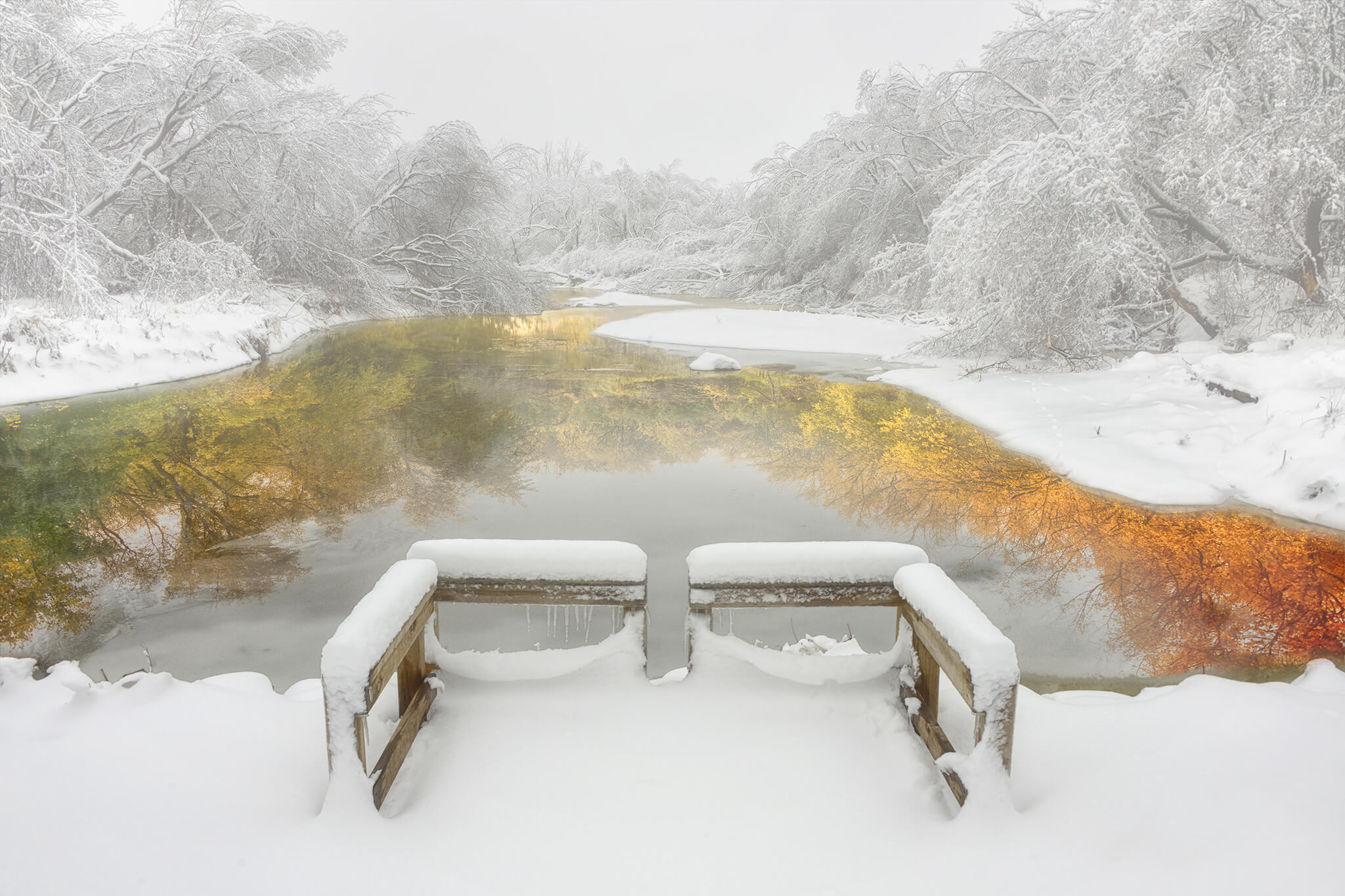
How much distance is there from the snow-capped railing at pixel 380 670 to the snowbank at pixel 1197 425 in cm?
666

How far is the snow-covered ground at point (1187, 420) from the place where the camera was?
273 inches

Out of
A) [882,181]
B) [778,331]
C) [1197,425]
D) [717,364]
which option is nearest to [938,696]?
[1197,425]

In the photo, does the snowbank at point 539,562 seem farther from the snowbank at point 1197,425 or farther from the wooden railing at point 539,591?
the snowbank at point 1197,425

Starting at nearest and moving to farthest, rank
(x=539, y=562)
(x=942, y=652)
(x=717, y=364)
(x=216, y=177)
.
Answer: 1. (x=942, y=652)
2. (x=539, y=562)
3. (x=717, y=364)
4. (x=216, y=177)

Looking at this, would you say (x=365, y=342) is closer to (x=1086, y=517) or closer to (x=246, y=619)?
(x=246, y=619)

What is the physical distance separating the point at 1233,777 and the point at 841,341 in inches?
647

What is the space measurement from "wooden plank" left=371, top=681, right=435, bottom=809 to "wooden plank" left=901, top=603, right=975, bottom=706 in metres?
1.87

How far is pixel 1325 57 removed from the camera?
10.5m

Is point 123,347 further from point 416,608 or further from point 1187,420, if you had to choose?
point 1187,420

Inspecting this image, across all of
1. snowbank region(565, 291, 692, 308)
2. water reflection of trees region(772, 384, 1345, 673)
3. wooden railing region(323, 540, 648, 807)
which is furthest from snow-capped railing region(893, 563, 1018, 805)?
snowbank region(565, 291, 692, 308)

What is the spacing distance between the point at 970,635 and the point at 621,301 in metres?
32.1

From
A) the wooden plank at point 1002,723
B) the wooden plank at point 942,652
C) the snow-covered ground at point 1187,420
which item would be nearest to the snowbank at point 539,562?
the wooden plank at point 942,652

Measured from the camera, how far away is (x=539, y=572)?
3037 mm

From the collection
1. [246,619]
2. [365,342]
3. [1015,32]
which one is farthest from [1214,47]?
[365,342]
